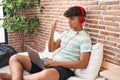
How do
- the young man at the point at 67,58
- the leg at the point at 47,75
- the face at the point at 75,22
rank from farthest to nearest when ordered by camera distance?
the face at the point at 75,22, the young man at the point at 67,58, the leg at the point at 47,75

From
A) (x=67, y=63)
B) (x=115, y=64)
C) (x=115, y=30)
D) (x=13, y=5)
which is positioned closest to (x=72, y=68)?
(x=67, y=63)

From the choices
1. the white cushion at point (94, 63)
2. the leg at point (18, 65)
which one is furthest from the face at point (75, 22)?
the leg at point (18, 65)

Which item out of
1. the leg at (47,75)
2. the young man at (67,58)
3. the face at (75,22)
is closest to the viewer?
the leg at (47,75)

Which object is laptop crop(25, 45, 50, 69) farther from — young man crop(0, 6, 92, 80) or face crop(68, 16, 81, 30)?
face crop(68, 16, 81, 30)

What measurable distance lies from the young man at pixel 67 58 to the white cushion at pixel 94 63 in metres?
0.04

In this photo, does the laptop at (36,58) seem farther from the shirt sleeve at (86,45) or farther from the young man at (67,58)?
the shirt sleeve at (86,45)

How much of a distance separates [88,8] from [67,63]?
0.69 meters

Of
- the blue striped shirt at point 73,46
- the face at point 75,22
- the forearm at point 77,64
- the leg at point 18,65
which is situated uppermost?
the face at point 75,22

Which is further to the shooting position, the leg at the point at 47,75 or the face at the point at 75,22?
the face at the point at 75,22

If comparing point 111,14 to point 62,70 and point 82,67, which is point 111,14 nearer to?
point 82,67

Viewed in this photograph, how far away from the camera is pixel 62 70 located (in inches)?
83.5

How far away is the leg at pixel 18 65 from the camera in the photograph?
7.08 ft

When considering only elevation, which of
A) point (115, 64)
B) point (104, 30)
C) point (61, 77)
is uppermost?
point (104, 30)

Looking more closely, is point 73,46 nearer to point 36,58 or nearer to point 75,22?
point 75,22
